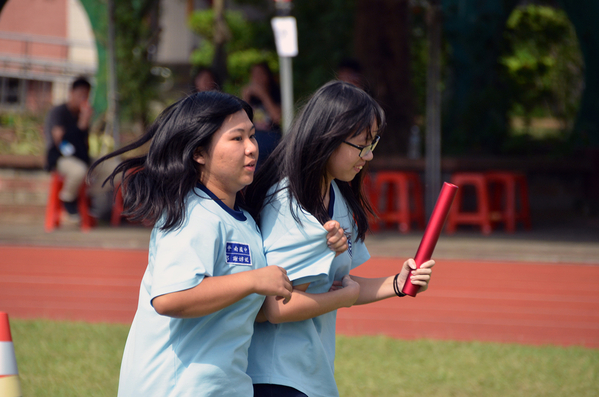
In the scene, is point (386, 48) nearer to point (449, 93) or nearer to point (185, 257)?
point (449, 93)

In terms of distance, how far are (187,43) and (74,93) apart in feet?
69.7

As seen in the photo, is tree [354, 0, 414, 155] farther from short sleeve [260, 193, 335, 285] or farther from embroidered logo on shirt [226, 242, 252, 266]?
embroidered logo on shirt [226, 242, 252, 266]

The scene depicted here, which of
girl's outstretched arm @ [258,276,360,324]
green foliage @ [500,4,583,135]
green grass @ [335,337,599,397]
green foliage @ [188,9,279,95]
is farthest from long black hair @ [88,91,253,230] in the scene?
green foliage @ [188,9,279,95]

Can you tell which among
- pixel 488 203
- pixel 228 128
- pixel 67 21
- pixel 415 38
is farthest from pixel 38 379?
pixel 67 21

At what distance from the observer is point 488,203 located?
878 cm

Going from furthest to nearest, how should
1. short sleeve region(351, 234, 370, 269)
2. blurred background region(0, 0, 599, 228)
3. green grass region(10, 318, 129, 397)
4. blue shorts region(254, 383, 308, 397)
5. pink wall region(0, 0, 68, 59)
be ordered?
pink wall region(0, 0, 68, 59) → blurred background region(0, 0, 599, 228) → green grass region(10, 318, 129, 397) → short sleeve region(351, 234, 370, 269) → blue shorts region(254, 383, 308, 397)

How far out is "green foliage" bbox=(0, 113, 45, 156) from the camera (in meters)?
10.7

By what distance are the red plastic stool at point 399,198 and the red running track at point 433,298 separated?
4.77 feet

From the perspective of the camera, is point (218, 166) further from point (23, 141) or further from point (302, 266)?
point (23, 141)

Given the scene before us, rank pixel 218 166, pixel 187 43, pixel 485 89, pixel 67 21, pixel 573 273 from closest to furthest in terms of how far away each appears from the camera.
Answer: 1. pixel 218 166
2. pixel 573 273
3. pixel 485 89
4. pixel 67 21
5. pixel 187 43

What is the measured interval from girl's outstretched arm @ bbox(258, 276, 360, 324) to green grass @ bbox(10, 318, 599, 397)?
176 cm

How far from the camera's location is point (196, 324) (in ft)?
5.40

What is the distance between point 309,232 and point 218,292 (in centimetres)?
30

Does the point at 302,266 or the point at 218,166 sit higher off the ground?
the point at 218,166
